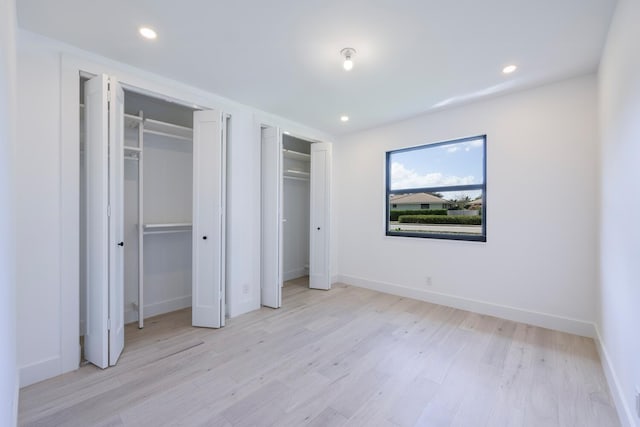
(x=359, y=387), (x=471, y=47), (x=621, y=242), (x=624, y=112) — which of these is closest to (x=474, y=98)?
(x=471, y=47)

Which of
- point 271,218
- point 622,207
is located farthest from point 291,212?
point 622,207

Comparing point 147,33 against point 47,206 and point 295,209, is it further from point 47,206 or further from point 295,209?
point 295,209

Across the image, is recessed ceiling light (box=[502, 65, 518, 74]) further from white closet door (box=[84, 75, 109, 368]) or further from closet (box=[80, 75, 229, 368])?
white closet door (box=[84, 75, 109, 368])

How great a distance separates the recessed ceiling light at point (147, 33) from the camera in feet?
6.55

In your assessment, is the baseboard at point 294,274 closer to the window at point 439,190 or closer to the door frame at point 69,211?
the window at point 439,190

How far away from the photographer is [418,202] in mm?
4027

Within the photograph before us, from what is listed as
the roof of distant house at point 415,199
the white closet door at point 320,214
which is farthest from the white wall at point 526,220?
the white closet door at point 320,214

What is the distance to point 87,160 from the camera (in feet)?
7.30

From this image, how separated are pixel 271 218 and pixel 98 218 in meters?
1.85

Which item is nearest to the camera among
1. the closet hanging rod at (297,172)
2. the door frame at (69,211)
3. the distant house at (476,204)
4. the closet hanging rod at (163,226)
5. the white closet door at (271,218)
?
the door frame at (69,211)

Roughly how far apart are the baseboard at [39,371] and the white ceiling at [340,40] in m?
2.49

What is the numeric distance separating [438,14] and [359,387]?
8.81 ft

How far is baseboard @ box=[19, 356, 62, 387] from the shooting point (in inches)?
76.1

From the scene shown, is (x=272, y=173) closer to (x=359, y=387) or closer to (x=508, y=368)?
(x=359, y=387)
